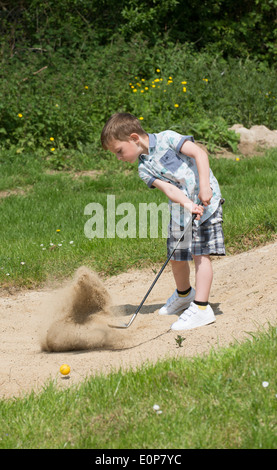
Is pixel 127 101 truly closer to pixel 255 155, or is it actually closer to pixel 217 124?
pixel 217 124

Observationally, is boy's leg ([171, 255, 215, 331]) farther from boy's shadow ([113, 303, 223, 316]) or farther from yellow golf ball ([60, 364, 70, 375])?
yellow golf ball ([60, 364, 70, 375])

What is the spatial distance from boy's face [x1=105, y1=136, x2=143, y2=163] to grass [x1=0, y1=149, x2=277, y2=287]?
5.77ft

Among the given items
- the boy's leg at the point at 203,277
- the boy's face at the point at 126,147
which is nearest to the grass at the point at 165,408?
the boy's leg at the point at 203,277

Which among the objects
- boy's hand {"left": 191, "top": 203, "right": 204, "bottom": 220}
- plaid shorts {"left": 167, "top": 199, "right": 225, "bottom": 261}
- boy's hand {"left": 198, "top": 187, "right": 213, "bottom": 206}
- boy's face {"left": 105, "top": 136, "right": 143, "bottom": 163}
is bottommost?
plaid shorts {"left": 167, "top": 199, "right": 225, "bottom": 261}

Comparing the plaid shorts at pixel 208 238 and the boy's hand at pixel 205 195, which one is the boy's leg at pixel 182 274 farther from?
the boy's hand at pixel 205 195

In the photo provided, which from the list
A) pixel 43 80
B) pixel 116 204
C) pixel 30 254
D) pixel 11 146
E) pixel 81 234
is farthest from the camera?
pixel 43 80

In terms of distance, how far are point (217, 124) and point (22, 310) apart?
218 inches

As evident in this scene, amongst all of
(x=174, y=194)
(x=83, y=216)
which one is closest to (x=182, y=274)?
(x=174, y=194)

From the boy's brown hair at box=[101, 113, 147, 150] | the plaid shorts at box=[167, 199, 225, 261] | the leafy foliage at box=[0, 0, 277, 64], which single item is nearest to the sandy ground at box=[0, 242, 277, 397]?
the plaid shorts at box=[167, 199, 225, 261]

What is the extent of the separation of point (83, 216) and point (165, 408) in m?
4.26

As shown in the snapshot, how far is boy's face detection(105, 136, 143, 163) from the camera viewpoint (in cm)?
398

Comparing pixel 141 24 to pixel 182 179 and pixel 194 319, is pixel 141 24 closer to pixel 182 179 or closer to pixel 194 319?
pixel 182 179
